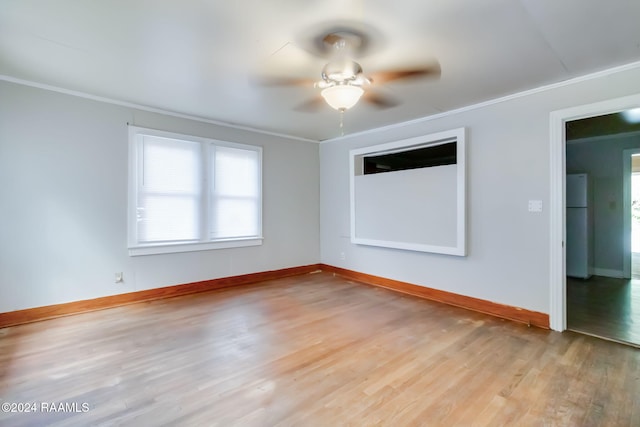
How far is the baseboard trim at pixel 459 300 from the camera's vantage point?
3.14 metres

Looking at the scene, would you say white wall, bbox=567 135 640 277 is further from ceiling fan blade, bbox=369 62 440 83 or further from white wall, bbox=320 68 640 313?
ceiling fan blade, bbox=369 62 440 83

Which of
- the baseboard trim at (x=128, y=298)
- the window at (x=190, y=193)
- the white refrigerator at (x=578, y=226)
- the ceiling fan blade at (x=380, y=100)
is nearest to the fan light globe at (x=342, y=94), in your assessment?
the ceiling fan blade at (x=380, y=100)

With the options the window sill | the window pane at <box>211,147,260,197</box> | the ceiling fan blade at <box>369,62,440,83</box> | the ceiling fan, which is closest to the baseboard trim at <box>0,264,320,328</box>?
the window sill

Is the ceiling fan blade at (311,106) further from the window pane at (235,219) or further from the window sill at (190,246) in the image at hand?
the window sill at (190,246)

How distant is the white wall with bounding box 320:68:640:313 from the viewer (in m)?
3.05

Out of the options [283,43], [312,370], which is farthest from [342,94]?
[312,370]

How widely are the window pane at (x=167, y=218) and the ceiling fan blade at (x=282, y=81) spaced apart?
2111 millimetres

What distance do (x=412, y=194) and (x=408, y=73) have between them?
6.20 ft

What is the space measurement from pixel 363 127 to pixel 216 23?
10.1ft

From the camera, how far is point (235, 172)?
4.71 m

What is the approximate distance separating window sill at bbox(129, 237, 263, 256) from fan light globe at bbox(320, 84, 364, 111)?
3054 millimetres

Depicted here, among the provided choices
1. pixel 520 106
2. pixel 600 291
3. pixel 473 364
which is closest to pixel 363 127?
pixel 520 106

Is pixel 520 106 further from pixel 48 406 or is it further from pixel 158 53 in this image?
pixel 48 406

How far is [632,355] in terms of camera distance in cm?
244
